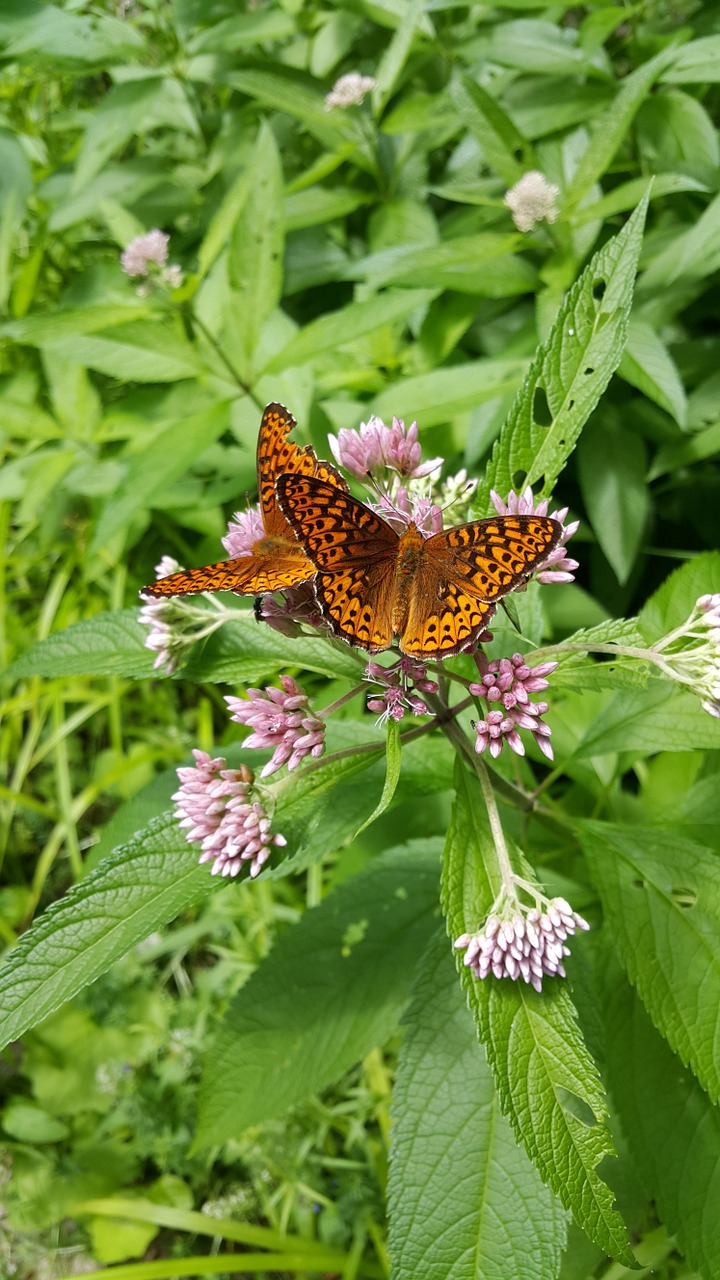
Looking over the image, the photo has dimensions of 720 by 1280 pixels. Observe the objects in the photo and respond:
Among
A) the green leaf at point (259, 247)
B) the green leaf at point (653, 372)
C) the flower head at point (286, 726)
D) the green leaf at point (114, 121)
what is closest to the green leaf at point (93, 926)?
the flower head at point (286, 726)

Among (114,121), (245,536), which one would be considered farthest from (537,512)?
(114,121)

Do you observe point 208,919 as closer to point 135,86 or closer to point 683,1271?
point 683,1271

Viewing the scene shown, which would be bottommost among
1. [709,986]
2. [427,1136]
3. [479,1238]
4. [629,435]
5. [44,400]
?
[479,1238]

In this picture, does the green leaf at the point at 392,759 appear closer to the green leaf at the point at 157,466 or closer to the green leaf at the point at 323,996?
the green leaf at the point at 323,996

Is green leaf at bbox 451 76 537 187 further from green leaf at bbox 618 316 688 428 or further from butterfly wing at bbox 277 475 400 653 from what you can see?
butterfly wing at bbox 277 475 400 653

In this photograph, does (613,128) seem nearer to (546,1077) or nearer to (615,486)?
(615,486)

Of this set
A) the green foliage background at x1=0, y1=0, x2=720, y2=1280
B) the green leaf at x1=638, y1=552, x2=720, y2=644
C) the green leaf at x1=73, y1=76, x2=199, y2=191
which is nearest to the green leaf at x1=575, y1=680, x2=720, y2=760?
the green foliage background at x1=0, y1=0, x2=720, y2=1280

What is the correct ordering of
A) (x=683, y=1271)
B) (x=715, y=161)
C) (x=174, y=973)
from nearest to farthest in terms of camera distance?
(x=683, y=1271), (x=715, y=161), (x=174, y=973)

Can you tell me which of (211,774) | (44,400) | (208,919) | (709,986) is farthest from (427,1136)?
(44,400)
